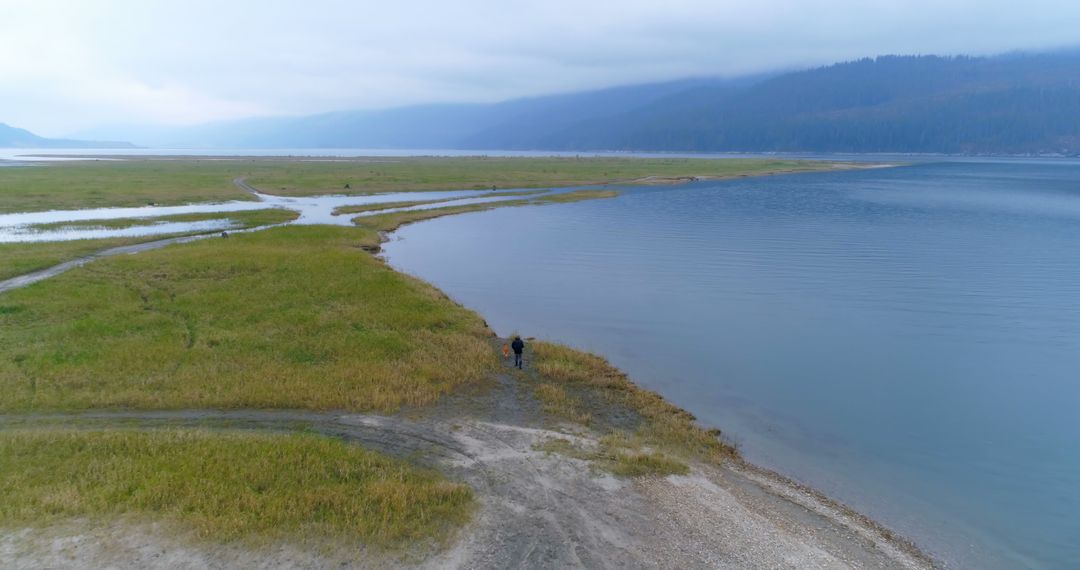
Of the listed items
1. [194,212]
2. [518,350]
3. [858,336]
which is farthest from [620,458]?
[194,212]

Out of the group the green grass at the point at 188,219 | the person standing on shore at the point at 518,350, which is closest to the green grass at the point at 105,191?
the green grass at the point at 188,219

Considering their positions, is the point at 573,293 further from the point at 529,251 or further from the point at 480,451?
the point at 480,451

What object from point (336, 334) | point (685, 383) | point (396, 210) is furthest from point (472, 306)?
point (396, 210)

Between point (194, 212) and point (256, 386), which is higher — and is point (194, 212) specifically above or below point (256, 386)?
above

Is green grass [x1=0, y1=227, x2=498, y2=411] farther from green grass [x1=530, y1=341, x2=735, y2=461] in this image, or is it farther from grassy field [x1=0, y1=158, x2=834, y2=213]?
grassy field [x1=0, y1=158, x2=834, y2=213]

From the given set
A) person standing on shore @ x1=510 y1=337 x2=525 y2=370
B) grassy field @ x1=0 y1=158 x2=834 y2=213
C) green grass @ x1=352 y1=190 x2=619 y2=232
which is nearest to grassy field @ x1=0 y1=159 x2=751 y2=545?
person standing on shore @ x1=510 y1=337 x2=525 y2=370

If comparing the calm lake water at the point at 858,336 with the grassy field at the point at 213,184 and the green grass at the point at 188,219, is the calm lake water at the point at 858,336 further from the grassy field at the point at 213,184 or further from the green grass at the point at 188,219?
the grassy field at the point at 213,184

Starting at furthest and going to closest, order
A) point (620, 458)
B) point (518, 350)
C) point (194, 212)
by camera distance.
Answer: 1. point (194, 212)
2. point (518, 350)
3. point (620, 458)

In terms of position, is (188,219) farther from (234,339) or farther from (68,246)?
(234,339)
